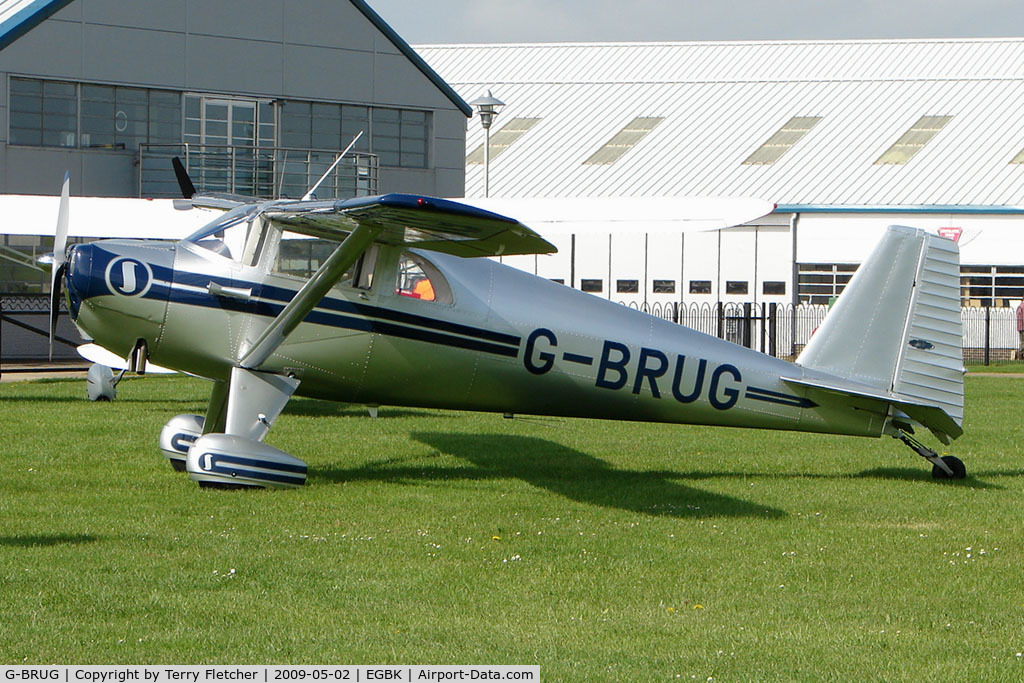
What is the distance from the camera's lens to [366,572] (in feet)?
23.6

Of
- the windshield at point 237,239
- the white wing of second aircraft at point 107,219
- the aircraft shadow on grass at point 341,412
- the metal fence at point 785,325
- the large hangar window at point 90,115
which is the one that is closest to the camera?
the windshield at point 237,239

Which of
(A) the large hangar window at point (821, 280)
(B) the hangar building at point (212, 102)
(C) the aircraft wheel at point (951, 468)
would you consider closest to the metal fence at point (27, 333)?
(B) the hangar building at point (212, 102)

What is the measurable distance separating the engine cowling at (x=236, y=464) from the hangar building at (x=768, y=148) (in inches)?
1134

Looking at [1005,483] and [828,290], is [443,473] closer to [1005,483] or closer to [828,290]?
[1005,483]

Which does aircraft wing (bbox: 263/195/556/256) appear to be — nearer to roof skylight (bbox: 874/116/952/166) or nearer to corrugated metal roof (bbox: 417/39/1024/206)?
corrugated metal roof (bbox: 417/39/1024/206)

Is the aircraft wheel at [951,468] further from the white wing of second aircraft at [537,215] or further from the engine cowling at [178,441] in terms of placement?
the engine cowling at [178,441]

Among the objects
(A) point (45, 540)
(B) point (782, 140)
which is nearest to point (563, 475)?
(A) point (45, 540)

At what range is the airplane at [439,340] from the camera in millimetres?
10055

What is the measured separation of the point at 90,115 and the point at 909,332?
22.2m

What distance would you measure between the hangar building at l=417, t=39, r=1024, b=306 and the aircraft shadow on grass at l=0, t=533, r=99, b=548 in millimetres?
30889

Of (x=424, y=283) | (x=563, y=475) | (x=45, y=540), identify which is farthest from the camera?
(x=563, y=475)

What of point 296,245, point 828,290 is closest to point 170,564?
point 296,245

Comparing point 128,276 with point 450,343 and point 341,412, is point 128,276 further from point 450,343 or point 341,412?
point 341,412

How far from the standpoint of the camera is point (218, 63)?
2927cm
